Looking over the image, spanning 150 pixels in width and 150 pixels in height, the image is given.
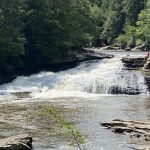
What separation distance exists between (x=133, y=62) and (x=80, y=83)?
643 cm

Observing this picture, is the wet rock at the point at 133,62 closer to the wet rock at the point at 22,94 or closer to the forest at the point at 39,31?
the forest at the point at 39,31

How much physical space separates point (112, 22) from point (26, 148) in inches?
2888

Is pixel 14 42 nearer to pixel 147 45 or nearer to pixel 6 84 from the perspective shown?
pixel 6 84

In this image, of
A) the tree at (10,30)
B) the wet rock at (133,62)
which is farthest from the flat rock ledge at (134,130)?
the tree at (10,30)

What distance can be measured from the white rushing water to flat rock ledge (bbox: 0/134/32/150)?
15.6 meters

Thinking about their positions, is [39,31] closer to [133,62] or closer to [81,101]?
[133,62]

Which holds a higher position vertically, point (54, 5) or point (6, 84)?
point (54, 5)

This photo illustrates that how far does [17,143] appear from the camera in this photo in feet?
71.2

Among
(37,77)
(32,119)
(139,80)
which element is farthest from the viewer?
(37,77)

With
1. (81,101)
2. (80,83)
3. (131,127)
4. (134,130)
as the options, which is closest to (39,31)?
(80,83)

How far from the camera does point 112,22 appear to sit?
9362 centimetres

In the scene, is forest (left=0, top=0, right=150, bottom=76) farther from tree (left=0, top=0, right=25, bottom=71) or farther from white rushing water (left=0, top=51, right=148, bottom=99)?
white rushing water (left=0, top=51, right=148, bottom=99)

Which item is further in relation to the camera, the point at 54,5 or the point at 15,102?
the point at 54,5

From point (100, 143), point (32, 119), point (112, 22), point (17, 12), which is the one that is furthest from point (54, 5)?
point (112, 22)
